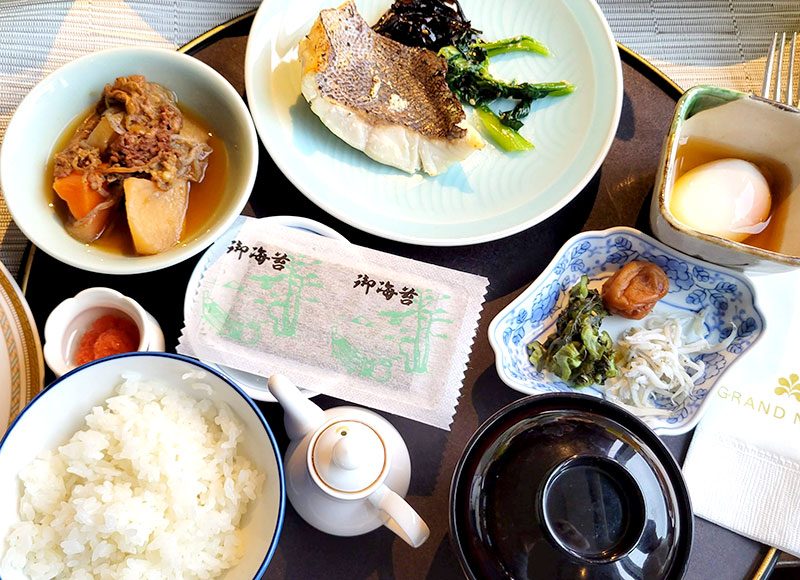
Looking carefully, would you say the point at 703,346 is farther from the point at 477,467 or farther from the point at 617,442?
the point at 477,467

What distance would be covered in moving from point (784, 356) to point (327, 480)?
1251 mm

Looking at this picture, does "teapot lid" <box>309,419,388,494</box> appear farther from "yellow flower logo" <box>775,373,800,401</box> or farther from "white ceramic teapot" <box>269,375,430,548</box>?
"yellow flower logo" <box>775,373,800,401</box>

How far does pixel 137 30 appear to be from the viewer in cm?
192

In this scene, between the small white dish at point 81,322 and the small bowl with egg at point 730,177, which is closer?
the small white dish at point 81,322

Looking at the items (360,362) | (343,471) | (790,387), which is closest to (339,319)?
(360,362)

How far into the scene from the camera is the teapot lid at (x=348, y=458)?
1.13 metres

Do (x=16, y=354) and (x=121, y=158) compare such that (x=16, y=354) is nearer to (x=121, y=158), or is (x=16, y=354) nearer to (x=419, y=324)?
(x=121, y=158)

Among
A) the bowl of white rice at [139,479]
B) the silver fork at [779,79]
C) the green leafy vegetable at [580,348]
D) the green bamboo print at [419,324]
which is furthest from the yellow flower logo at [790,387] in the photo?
the bowl of white rice at [139,479]

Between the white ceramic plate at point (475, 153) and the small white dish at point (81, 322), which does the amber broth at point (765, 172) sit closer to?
the white ceramic plate at point (475, 153)

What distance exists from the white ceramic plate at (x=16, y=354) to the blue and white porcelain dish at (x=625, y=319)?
1.07 m

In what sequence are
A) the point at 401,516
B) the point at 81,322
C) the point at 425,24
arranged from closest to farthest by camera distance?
the point at 401,516, the point at 81,322, the point at 425,24

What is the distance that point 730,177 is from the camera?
1.63 meters

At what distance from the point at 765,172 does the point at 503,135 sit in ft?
2.29

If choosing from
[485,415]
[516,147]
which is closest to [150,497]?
[485,415]
